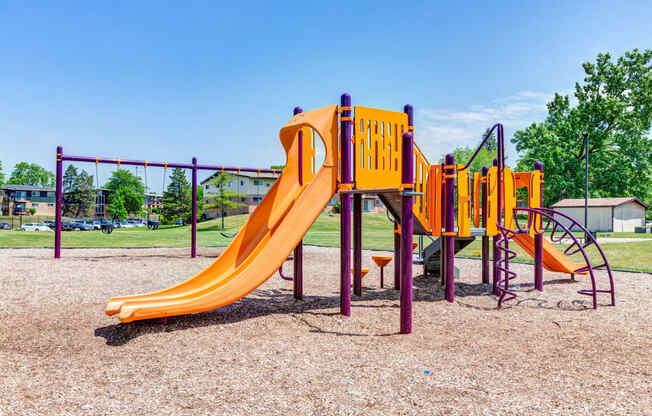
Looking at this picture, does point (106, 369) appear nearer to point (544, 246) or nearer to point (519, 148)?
point (544, 246)

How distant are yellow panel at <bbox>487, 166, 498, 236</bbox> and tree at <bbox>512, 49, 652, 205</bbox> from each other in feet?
121

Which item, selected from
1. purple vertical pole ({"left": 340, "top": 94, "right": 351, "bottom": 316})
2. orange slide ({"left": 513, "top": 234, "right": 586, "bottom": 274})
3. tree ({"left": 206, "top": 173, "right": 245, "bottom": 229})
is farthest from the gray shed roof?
purple vertical pole ({"left": 340, "top": 94, "right": 351, "bottom": 316})

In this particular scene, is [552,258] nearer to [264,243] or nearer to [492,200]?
[492,200]

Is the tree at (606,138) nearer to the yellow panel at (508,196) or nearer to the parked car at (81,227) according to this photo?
the yellow panel at (508,196)

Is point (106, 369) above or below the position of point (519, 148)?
below

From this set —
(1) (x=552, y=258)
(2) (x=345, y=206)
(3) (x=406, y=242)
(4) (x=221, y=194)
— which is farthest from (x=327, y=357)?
(4) (x=221, y=194)

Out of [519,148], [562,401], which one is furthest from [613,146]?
[562,401]

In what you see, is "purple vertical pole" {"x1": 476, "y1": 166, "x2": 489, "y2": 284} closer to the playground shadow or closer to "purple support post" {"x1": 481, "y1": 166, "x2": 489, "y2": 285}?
"purple support post" {"x1": 481, "y1": 166, "x2": 489, "y2": 285}

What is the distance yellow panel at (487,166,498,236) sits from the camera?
8.16 meters

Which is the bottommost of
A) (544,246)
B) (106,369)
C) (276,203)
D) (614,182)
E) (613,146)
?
(106,369)

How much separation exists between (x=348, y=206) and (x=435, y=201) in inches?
87.8

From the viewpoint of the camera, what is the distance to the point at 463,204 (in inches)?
312

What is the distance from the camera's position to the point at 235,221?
154ft

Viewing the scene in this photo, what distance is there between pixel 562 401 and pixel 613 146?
4780 centimetres
